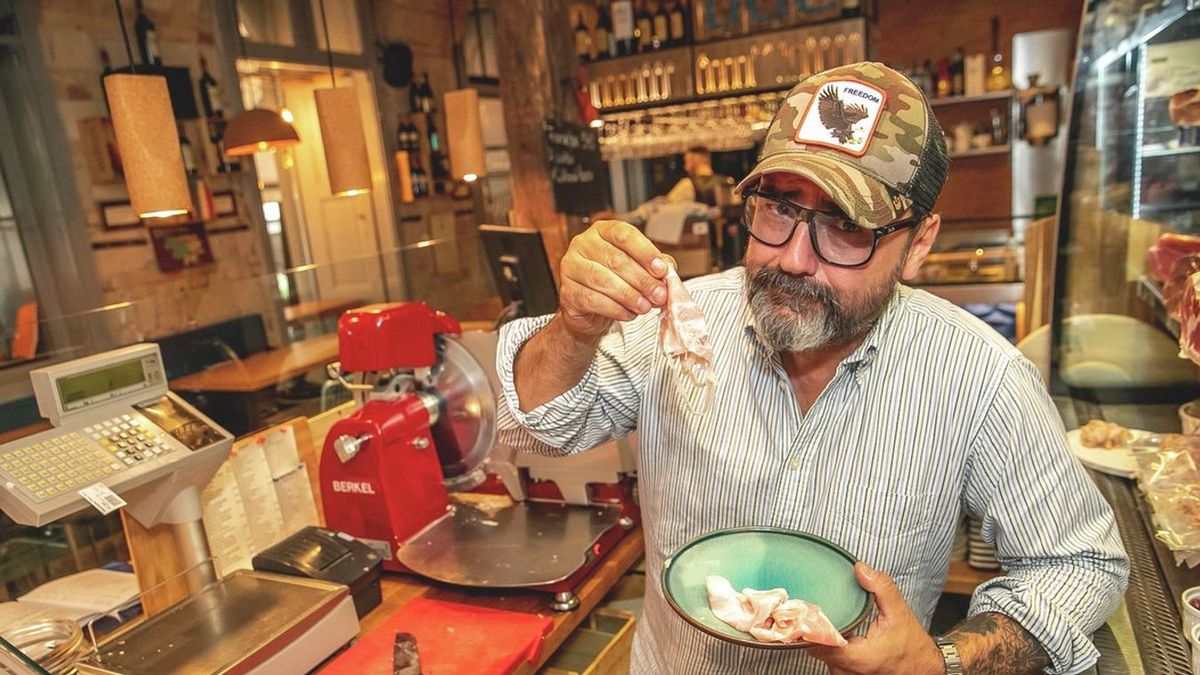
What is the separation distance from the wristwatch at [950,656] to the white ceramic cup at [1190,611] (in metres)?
0.37

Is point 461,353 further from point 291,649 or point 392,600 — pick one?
point 291,649

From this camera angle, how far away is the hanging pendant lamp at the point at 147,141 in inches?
91.1

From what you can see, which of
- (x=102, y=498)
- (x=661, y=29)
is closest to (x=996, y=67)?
(x=661, y=29)

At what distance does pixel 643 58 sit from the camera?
245 inches

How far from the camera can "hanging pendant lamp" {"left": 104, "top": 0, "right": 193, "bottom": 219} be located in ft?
7.59

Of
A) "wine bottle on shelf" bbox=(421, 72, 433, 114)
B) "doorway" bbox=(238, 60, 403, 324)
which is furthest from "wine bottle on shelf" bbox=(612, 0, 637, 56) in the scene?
"doorway" bbox=(238, 60, 403, 324)

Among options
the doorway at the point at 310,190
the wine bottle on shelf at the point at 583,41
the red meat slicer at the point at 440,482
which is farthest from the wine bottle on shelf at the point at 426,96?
the red meat slicer at the point at 440,482

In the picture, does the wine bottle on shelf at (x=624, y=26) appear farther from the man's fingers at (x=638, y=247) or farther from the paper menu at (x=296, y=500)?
the man's fingers at (x=638, y=247)

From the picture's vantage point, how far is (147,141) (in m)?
2.36

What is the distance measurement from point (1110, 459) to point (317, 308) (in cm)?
341

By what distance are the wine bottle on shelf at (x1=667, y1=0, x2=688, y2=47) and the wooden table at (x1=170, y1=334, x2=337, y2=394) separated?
12.2ft

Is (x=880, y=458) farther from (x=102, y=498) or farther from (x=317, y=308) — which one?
(x=317, y=308)

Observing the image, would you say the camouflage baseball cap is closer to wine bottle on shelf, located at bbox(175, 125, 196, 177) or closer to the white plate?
the white plate

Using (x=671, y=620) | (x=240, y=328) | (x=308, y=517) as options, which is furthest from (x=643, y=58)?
(x=671, y=620)
